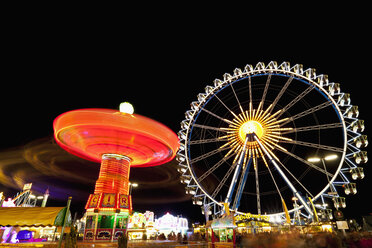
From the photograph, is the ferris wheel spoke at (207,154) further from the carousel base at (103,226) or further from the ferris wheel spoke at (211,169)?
the carousel base at (103,226)

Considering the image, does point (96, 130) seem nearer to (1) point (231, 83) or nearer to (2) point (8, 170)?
(1) point (231, 83)

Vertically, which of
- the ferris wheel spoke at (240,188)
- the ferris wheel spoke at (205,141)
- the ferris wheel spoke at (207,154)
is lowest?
the ferris wheel spoke at (240,188)

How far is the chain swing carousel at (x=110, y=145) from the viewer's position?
12.2m

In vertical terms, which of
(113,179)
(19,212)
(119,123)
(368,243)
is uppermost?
(119,123)

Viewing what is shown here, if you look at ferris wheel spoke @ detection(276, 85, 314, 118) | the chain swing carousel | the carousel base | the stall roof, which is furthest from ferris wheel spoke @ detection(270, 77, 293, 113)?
the stall roof

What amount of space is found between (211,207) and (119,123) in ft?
39.0

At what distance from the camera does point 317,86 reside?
17.7m

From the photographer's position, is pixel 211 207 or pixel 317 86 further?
pixel 211 207

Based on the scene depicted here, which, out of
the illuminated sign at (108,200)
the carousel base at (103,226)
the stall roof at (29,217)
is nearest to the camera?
the stall roof at (29,217)

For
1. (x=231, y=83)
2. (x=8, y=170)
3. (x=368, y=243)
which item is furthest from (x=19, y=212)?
(x=231, y=83)

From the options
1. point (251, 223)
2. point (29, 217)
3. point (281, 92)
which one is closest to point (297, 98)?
point (281, 92)

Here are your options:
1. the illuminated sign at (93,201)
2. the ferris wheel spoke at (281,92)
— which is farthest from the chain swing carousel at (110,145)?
the ferris wheel spoke at (281,92)

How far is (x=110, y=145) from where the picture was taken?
13.6 m

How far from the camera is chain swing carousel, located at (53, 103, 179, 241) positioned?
12.2 meters
